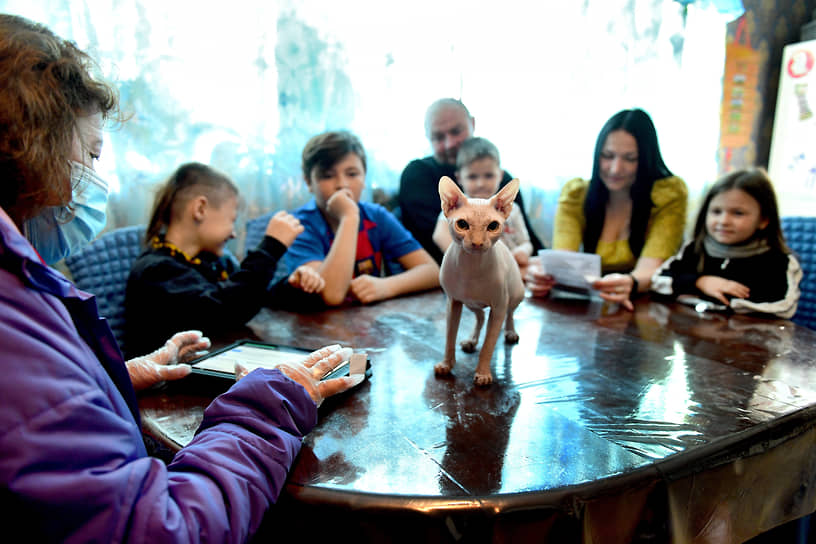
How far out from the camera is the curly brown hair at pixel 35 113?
47 cm

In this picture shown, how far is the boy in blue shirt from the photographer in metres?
1.46

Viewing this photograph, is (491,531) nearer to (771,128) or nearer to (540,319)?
(540,319)

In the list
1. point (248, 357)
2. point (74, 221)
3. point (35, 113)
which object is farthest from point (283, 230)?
point (35, 113)

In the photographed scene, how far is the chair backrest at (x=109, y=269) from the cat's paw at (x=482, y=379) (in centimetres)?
112

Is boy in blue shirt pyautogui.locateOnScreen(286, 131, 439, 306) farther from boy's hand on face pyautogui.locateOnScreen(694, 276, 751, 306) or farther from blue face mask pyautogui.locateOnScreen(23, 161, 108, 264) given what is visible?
boy's hand on face pyautogui.locateOnScreen(694, 276, 751, 306)

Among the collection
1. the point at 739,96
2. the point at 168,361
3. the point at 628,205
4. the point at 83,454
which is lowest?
the point at 168,361

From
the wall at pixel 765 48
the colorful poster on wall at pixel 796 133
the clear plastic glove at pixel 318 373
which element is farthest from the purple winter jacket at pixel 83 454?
the wall at pixel 765 48

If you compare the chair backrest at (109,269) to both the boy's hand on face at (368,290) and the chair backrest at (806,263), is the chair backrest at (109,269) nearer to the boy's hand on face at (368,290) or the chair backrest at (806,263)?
the boy's hand on face at (368,290)

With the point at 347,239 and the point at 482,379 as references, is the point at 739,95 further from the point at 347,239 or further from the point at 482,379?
the point at 482,379

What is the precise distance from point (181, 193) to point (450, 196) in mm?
994

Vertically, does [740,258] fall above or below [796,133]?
below

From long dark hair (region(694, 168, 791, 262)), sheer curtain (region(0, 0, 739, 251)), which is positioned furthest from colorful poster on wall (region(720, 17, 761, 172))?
long dark hair (region(694, 168, 791, 262))

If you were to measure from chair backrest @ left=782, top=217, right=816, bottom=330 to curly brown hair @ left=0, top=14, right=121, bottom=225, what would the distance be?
2151mm

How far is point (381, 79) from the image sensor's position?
234 cm
